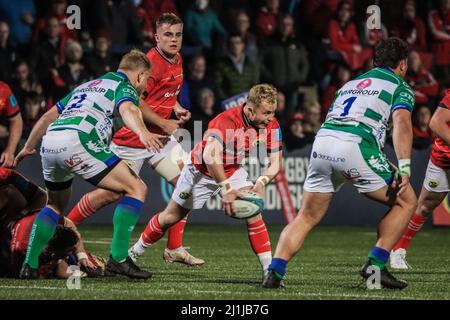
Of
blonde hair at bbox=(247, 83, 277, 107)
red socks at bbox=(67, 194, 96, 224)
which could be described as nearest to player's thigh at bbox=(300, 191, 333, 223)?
blonde hair at bbox=(247, 83, 277, 107)

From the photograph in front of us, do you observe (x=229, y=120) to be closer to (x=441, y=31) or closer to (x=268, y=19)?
(x=268, y=19)

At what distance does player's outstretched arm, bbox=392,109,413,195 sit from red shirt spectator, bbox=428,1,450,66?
11.8m

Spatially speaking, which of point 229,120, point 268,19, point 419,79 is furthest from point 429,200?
point 268,19

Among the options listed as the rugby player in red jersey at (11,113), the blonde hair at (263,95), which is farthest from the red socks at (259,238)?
the rugby player in red jersey at (11,113)

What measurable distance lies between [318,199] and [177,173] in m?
2.72

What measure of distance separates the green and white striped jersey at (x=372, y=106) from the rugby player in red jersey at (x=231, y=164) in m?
0.74

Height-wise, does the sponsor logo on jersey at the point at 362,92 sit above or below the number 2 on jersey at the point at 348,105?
above

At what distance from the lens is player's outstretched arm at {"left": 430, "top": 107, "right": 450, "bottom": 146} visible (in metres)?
9.88

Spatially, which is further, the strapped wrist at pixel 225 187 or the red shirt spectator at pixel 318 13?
the red shirt spectator at pixel 318 13

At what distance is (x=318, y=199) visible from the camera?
8.20 meters

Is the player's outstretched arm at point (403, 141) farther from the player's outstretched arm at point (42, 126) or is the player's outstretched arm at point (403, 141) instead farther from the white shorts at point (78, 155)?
the player's outstretched arm at point (42, 126)

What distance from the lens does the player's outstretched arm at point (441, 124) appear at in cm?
988

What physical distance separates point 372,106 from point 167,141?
10.2 ft
